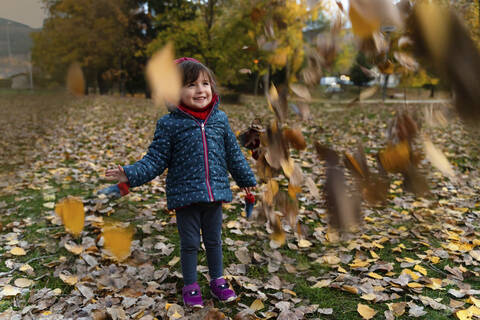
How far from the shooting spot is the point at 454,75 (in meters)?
1.06

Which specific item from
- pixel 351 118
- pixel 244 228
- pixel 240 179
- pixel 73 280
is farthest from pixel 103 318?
pixel 351 118

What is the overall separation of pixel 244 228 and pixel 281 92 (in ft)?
5.70

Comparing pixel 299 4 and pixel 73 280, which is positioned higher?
pixel 299 4

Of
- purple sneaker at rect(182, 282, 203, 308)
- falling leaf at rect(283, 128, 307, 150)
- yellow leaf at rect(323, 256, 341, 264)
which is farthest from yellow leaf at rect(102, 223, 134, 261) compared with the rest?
falling leaf at rect(283, 128, 307, 150)

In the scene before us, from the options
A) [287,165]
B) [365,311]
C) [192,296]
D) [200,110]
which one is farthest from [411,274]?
[200,110]

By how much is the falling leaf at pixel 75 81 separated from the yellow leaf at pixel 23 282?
134 centimetres

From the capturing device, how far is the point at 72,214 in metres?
3.38

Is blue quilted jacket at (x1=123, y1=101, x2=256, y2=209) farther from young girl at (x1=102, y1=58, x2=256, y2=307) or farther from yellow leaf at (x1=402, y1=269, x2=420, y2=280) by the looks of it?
yellow leaf at (x1=402, y1=269, x2=420, y2=280)

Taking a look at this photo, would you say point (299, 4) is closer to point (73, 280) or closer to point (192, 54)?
point (73, 280)

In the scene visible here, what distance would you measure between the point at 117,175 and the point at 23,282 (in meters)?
1.25

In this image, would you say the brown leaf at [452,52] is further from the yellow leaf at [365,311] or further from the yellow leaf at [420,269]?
the yellow leaf at [420,269]

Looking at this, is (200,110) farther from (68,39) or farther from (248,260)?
(68,39)

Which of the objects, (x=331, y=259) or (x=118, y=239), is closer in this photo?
(x=331, y=259)

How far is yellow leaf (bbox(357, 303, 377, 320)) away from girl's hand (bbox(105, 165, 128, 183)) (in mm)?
1520
